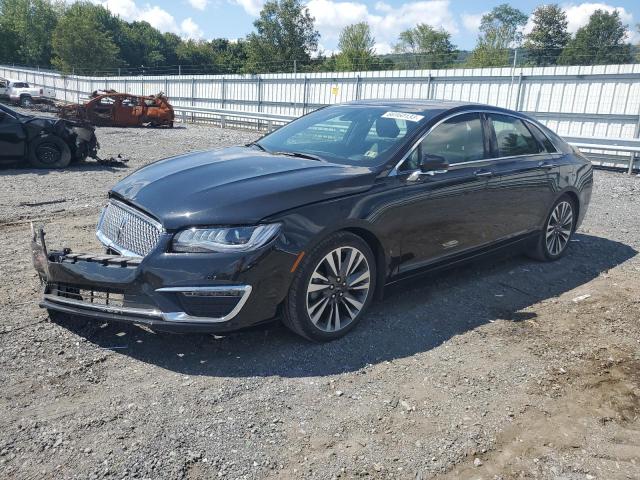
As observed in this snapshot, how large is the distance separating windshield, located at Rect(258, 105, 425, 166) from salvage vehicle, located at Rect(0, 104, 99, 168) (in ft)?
26.8

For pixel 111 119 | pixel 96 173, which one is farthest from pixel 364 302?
pixel 111 119

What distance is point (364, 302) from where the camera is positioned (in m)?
4.16

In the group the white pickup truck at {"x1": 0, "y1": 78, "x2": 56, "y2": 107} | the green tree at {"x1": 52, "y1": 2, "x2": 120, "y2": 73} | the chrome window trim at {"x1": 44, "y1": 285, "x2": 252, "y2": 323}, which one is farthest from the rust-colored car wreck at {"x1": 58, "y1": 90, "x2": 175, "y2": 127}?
the green tree at {"x1": 52, "y1": 2, "x2": 120, "y2": 73}

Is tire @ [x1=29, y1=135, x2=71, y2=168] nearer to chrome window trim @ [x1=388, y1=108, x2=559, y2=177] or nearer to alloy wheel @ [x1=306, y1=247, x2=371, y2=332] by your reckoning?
chrome window trim @ [x1=388, y1=108, x2=559, y2=177]

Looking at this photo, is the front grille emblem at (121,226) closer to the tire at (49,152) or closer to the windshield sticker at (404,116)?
the windshield sticker at (404,116)

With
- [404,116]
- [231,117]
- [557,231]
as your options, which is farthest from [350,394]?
[231,117]

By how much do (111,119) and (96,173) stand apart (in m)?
12.0

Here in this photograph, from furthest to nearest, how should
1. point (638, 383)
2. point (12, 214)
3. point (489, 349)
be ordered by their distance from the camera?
1. point (12, 214)
2. point (489, 349)
3. point (638, 383)

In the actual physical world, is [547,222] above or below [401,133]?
below

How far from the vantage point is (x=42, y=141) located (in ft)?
38.0

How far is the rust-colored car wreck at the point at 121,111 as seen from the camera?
71.7 ft

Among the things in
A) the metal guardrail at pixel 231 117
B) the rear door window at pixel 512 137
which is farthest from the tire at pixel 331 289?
the metal guardrail at pixel 231 117

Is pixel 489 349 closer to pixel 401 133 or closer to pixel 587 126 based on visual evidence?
pixel 401 133

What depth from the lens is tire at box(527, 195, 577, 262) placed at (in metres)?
6.03
